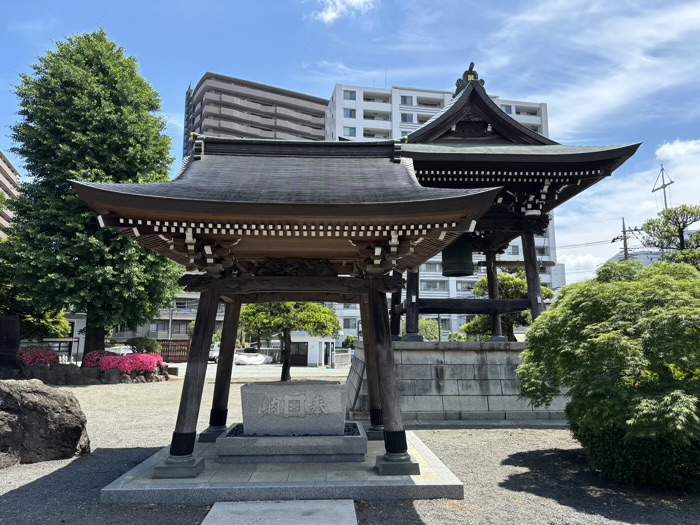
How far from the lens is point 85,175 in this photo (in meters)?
20.5

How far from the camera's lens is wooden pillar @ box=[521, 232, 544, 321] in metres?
13.0

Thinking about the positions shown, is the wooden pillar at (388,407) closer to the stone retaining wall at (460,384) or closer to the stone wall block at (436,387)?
the stone retaining wall at (460,384)

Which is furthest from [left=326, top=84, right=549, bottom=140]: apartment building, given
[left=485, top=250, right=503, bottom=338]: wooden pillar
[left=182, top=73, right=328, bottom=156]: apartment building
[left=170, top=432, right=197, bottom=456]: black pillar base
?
[left=170, top=432, right=197, bottom=456]: black pillar base

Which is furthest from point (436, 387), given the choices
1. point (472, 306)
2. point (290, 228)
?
point (290, 228)

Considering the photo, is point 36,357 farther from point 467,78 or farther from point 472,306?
point 467,78

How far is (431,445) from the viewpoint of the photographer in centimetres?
977

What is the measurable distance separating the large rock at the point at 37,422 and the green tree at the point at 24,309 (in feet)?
46.7

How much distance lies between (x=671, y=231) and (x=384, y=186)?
24.4 meters

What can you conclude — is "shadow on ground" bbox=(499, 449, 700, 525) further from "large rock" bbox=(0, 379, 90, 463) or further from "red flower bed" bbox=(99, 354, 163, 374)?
"red flower bed" bbox=(99, 354, 163, 374)

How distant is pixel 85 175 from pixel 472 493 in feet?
68.6

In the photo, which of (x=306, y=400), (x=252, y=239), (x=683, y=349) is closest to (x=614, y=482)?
(x=683, y=349)

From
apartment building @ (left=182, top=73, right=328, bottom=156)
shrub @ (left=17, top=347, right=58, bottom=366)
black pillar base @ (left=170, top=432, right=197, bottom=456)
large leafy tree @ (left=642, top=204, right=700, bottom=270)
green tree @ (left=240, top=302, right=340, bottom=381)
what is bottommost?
black pillar base @ (left=170, top=432, right=197, bottom=456)

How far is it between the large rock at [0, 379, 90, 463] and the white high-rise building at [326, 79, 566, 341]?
49916 millimetres

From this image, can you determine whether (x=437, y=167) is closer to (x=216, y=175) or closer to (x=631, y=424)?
(x=216, y=175)
